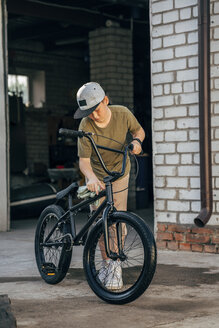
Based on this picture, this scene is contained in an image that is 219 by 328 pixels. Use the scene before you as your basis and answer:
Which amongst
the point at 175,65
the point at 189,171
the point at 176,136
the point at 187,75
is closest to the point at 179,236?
the point at 189,171

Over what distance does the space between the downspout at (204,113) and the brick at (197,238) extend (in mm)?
269

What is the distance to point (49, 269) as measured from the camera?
5.43 meters

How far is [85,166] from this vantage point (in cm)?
491

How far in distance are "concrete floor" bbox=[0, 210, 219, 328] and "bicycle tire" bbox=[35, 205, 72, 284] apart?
0.10 meters

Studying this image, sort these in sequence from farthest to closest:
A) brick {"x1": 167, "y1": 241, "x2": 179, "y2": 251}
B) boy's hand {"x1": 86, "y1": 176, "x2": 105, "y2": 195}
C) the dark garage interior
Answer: the dark garage interior → brick {"x1": 167, "y1": 241, "x2": 179, "y2": 251} → boy's hand {"x1": 86, "y1": 176, "x2": 105, "y2": 195}

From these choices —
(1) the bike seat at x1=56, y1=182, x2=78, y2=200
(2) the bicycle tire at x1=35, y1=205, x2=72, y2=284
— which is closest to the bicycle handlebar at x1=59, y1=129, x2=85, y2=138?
(1) the bike seat at x1=56, y1=182, x2=78, y2=200

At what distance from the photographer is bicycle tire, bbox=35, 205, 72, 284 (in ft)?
17.1

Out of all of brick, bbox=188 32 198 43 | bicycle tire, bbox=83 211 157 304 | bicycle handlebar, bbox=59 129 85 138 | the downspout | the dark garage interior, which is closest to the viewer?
bicycle tire, bbox=83 211 157 304

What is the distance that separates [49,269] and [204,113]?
2379 millimetres

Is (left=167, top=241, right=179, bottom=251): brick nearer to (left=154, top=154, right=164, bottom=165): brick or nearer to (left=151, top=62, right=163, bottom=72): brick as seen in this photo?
(left=154, top=154, right=164, bottom=165): brick

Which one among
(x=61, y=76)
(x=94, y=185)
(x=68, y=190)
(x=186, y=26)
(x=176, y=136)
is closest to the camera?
(x=94, y=185)

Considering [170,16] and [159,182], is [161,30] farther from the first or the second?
[159,182]

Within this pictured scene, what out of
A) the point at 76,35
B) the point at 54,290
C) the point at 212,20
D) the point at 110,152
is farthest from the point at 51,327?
the point at 76,35

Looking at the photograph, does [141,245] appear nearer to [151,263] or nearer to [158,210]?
[151,263]
